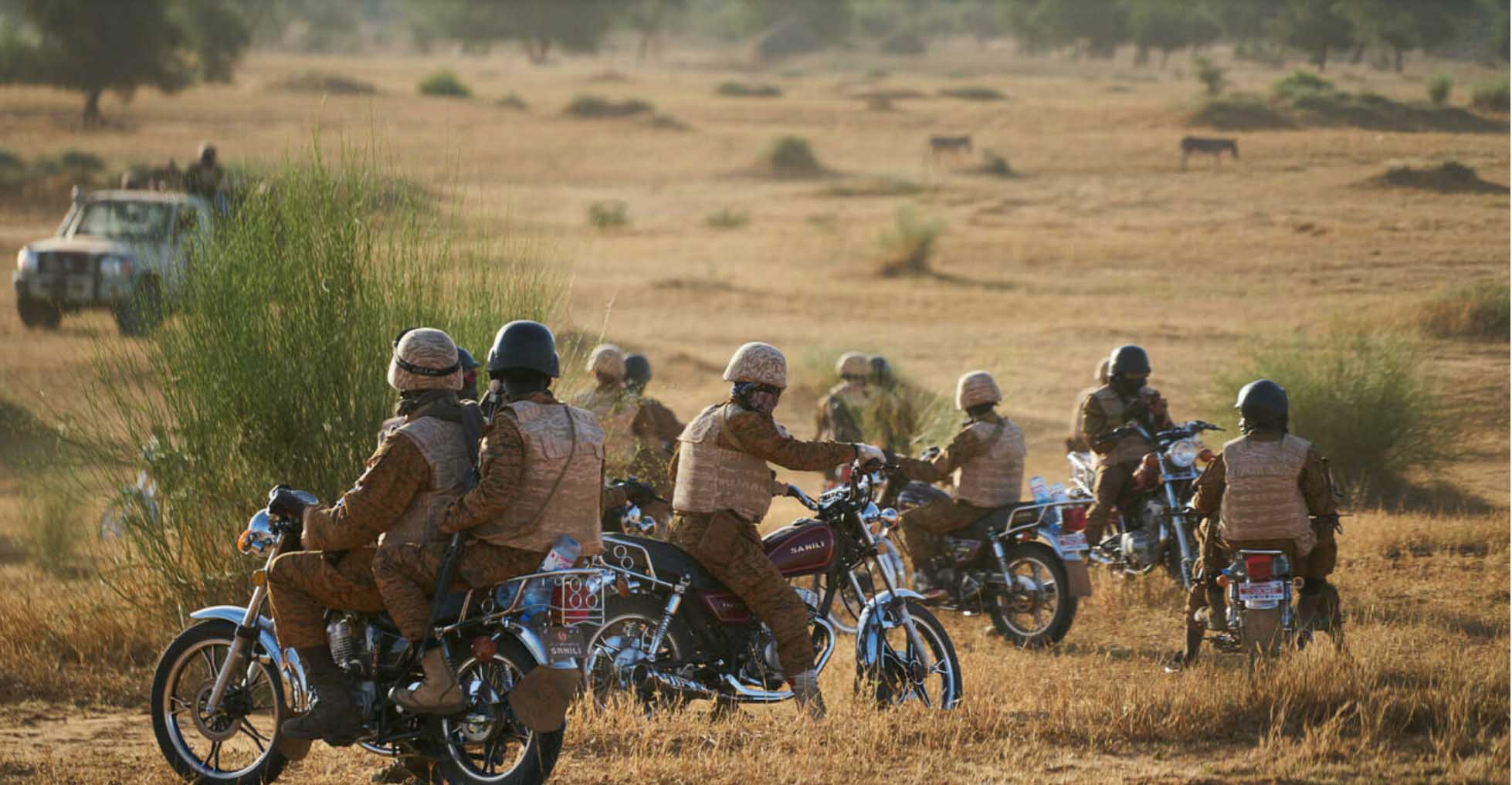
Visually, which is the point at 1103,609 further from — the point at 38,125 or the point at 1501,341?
the point at 38,125

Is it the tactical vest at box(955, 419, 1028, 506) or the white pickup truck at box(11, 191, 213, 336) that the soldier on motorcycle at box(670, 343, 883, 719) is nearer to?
the tactical vest at box(955, 419, 1028, 506)

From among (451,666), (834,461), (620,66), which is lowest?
(451,666)

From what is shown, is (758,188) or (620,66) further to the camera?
(620,66)

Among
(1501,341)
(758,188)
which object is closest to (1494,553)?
(1501,341)

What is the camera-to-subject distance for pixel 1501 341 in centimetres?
2070

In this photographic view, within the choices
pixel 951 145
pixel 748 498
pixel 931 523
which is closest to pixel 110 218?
pixel 931 523

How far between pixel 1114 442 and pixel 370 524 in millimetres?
5658

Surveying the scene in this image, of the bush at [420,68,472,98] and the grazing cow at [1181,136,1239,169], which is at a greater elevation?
the bush at [420,68,472,98]

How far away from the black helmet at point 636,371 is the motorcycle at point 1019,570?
2018mm

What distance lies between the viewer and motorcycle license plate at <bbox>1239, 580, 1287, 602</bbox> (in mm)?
7832

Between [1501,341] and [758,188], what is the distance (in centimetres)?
2555

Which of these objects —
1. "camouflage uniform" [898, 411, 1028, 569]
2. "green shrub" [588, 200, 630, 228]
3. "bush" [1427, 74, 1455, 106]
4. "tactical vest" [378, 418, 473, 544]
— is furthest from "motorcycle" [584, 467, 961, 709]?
"green shrub" [588, 200, 630, 228]

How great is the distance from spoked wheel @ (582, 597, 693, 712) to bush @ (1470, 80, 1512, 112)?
25924mm

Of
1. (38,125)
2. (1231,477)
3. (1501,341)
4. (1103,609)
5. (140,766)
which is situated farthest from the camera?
(38,125)
